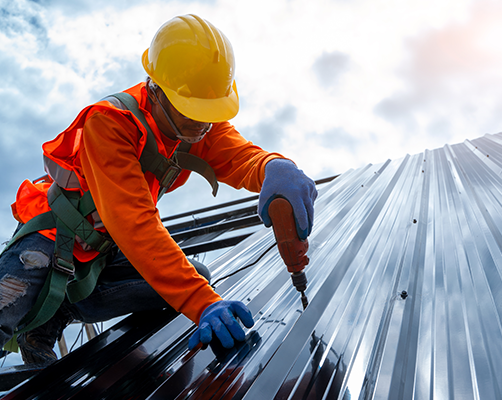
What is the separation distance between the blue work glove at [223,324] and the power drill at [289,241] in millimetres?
303

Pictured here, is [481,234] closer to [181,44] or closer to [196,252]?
[181,44]

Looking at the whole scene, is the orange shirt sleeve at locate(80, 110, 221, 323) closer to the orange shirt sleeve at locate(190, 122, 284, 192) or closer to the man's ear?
the man's ear

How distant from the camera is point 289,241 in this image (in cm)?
164

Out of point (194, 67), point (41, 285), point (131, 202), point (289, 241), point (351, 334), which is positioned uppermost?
point (194, 67)

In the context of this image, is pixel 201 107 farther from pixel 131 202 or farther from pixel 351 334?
pixel 351 334

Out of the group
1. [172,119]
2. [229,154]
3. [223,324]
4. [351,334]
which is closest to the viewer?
[351,334]

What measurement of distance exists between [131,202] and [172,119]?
0.67m

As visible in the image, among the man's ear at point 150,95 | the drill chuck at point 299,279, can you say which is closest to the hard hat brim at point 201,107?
the man's ear at point 150,95

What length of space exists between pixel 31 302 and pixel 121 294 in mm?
509

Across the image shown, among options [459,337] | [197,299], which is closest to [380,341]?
[459,337]

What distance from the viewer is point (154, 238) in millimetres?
1620

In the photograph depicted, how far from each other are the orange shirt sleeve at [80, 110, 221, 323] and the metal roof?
0.26m

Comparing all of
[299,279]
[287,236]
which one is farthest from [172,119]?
[299,279]

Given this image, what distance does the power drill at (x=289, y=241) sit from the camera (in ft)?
5.35
